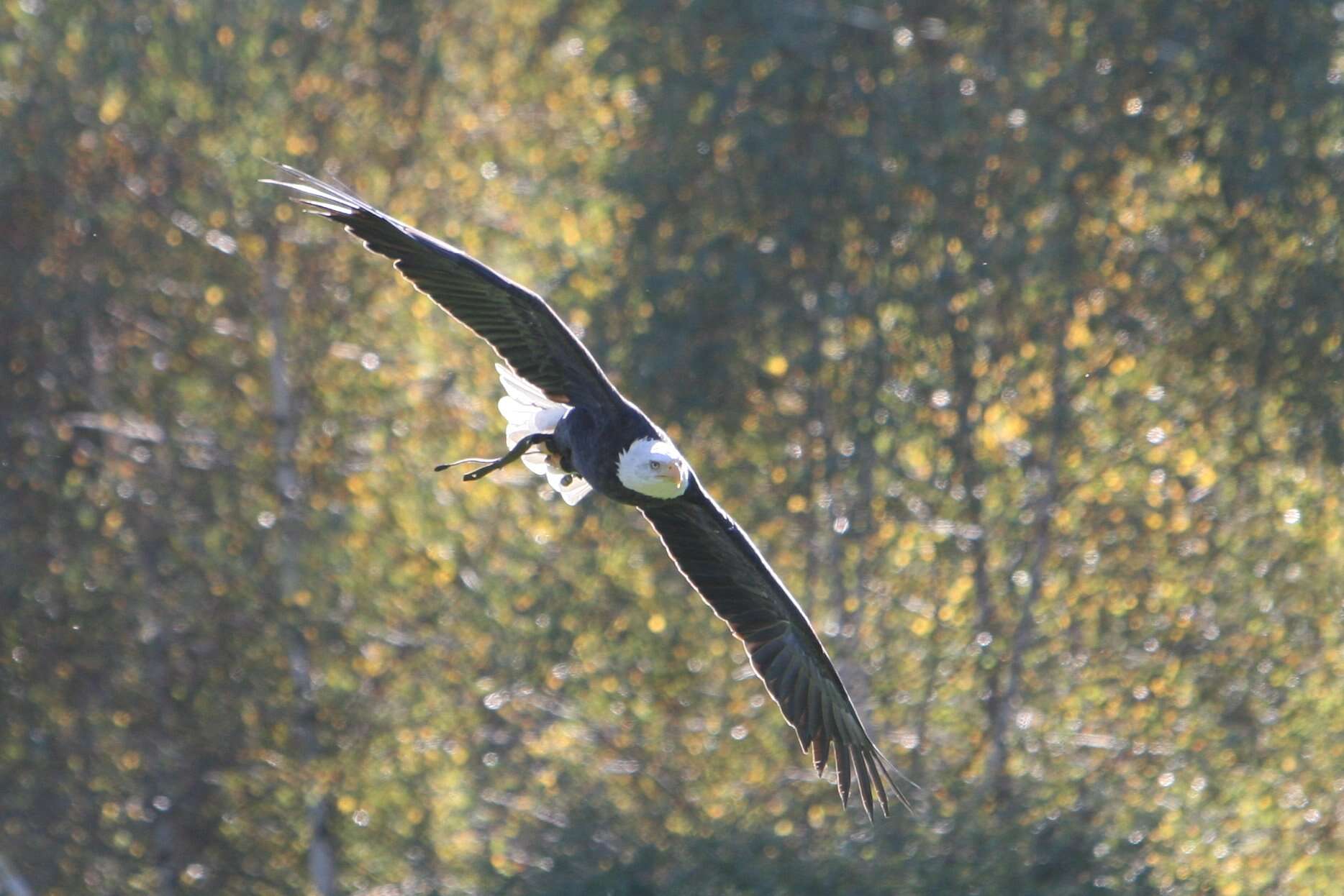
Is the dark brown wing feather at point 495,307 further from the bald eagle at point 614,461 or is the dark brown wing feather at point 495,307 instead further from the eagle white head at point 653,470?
the eagle white head at point 653,470

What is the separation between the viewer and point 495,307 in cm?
609

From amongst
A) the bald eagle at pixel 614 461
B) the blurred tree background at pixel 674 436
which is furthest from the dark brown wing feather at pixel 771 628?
the blurred tree background at pixel 674 436

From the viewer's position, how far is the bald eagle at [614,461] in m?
5.83

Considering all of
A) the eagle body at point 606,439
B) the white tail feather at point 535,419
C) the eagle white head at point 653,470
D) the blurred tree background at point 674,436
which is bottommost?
the eagle white head at point 653,470

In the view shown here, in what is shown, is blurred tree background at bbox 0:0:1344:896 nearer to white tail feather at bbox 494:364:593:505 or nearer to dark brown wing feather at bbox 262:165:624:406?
white tail feather at bbox 494:364:593:505

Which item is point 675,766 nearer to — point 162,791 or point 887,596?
point 887,596

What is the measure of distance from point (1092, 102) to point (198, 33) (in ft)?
16.1

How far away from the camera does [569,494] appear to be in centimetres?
659

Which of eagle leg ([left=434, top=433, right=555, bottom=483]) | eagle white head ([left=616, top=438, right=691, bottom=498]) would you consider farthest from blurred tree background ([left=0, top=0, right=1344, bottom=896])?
eagle white head ([left=616, top=438, right=691, bottom=498])

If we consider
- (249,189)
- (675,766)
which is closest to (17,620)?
(249,189)

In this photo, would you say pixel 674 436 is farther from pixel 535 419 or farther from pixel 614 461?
pixel 614 461

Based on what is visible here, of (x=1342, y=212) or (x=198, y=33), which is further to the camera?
(x=198, y=33)

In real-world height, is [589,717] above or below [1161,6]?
below

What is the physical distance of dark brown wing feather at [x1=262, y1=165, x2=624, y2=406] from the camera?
229 inches
